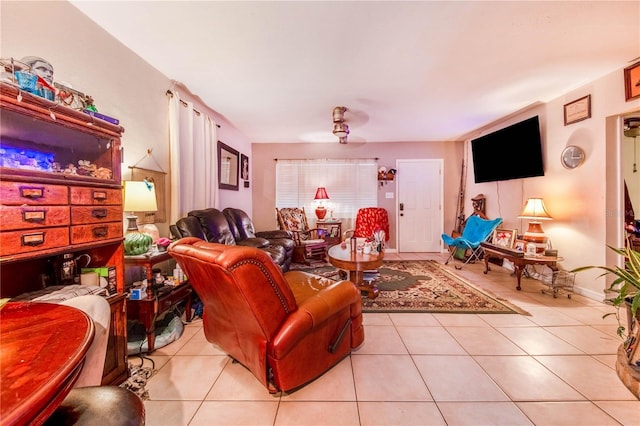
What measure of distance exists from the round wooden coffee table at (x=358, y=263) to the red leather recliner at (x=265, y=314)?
0.82 meters

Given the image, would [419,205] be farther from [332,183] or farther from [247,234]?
[247,234]

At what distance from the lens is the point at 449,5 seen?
168 cm

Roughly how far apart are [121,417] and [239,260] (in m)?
0.61

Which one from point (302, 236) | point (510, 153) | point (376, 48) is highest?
point (376, 48)

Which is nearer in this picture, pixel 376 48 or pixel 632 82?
pixel 376 48

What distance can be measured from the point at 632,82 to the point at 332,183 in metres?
4.14

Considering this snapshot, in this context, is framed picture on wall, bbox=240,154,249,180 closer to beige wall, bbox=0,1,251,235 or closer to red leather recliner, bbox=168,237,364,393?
beige wall, bbox=0,1,251,235

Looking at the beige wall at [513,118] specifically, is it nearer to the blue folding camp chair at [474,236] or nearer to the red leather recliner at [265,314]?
the blue folding camp chair at [474,236]

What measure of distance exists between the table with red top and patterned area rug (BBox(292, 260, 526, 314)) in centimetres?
232

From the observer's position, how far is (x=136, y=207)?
73.8 inches

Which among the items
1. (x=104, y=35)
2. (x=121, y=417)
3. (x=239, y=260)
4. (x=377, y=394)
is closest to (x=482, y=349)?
(x=377, y=394)

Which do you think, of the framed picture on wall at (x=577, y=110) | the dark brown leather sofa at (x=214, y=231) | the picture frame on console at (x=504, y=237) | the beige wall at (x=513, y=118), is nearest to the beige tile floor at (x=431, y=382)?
the dark brown leather sofa at (x=214, y=231)

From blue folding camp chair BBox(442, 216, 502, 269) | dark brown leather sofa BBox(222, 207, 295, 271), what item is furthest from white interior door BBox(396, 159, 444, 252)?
dark brown leather sofa BBox(222, 207, 295, 271)

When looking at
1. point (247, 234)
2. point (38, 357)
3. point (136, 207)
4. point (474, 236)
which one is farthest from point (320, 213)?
point (38, 357)
